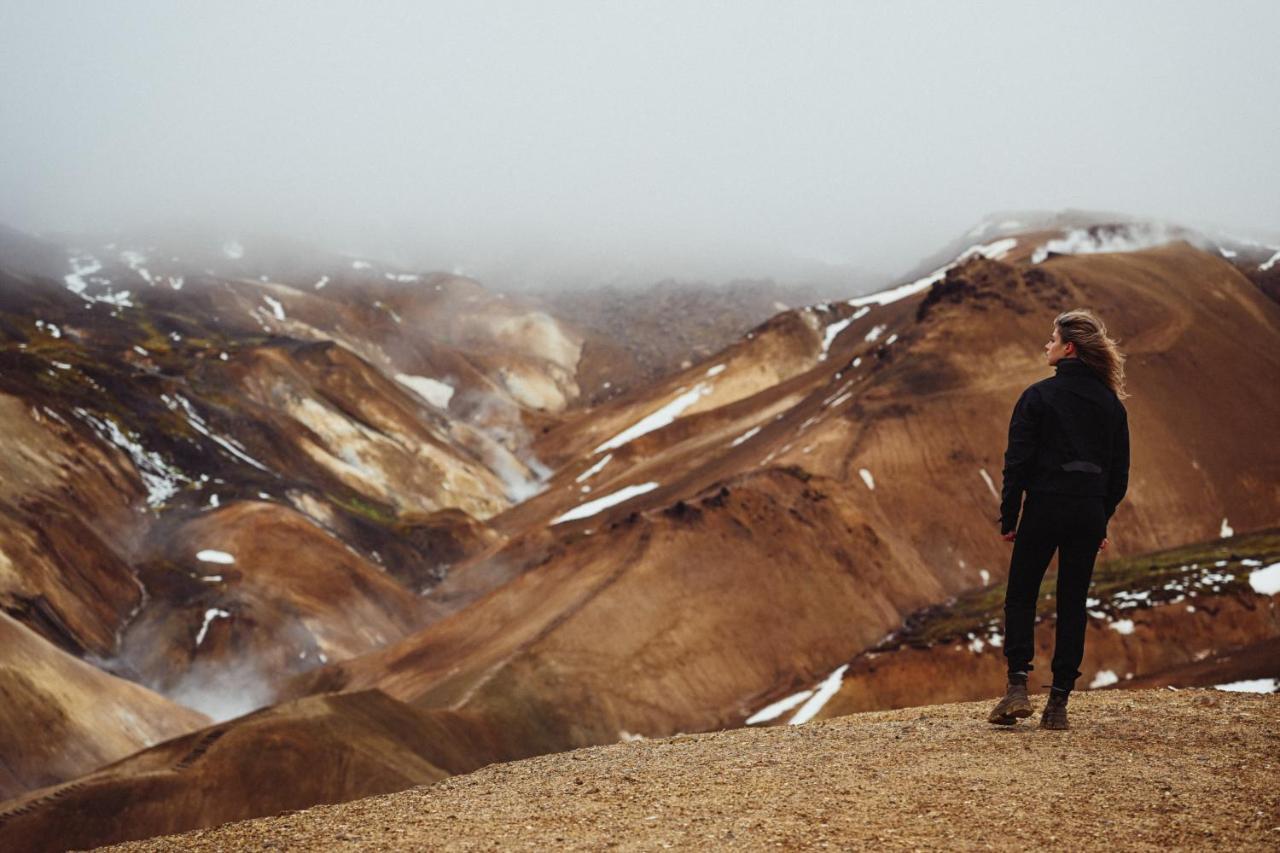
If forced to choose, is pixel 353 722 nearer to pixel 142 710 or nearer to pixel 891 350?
pixel 142 710

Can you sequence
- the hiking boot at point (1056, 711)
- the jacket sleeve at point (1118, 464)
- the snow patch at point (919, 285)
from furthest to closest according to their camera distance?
1. the snow patch at point (919, 285)
2. the hiking boot at point (1056, 711)
3. the jacket sleeve at point (1118, 464)

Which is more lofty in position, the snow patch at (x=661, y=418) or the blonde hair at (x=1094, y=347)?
the blonde hair at (x=1094, y=347)

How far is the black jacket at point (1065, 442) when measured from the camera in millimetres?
10648

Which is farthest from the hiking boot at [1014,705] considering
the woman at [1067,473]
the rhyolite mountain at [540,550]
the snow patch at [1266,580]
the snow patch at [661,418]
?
the snow patch at [661,418]

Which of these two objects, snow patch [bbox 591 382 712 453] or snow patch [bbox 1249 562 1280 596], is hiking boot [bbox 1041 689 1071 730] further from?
snow patch [bbox 591 382 712 453]

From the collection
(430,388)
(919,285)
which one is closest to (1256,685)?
(919,285)

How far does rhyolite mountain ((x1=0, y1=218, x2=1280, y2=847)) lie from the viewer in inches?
1820

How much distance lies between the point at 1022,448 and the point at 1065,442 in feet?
1.06

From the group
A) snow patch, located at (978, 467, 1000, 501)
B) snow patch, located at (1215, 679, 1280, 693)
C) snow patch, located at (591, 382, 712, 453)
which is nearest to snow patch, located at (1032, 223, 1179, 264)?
snow patch, located at (591, 382, 712, 453)

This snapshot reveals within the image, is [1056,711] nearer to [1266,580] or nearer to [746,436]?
[1266,580]

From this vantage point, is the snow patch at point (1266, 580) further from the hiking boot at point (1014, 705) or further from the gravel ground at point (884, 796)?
the hiking boot at point (1014, 705)

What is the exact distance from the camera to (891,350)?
84.4 m

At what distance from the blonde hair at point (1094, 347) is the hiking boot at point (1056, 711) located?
94.2 inches

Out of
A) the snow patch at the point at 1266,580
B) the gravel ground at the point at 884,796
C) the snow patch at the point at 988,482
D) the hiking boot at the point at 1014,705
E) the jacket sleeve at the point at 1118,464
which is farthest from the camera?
the snow patch at the point at 988,482
